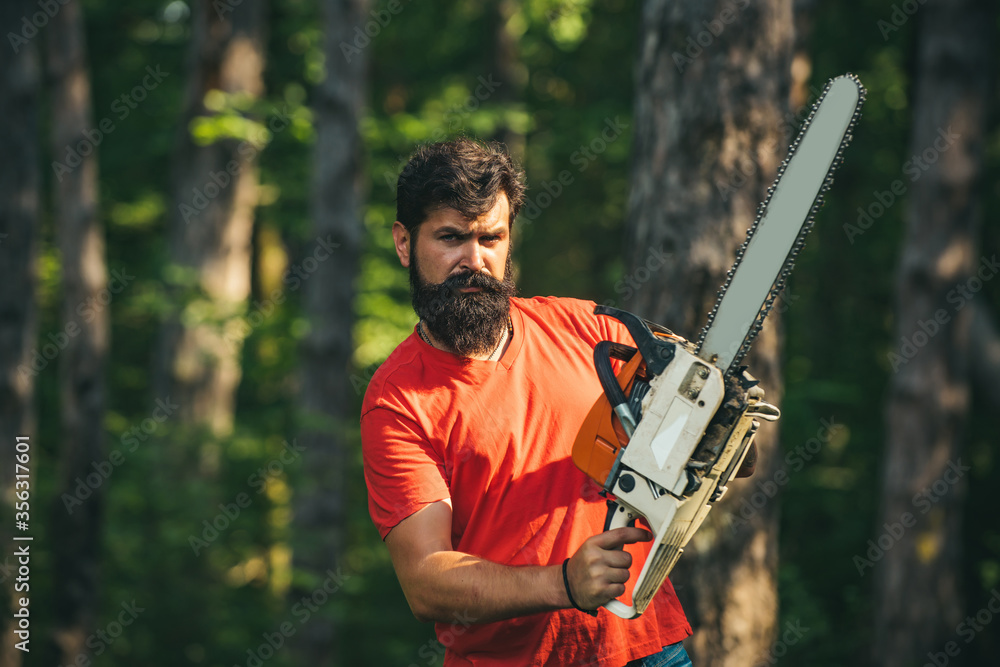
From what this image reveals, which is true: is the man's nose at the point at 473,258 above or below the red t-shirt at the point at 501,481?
above

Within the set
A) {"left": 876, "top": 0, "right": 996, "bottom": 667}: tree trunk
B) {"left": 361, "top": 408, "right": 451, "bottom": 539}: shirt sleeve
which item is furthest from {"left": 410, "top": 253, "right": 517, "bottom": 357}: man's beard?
{"left": 876, "top": 0, "right": 996, "bottom": 667}: tree trunk

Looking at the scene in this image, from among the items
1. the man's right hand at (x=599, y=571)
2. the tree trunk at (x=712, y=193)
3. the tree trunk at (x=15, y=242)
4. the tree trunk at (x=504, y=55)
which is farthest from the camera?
the tree trunk at (x=504, y=55)

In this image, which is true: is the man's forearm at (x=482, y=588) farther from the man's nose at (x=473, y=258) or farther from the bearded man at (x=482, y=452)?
the man's nose at (x=473, y=258)

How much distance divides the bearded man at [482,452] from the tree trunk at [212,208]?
7.54m

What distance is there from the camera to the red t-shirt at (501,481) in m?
2.19

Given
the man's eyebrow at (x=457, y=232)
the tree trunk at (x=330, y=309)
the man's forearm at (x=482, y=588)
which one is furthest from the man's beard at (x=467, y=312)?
the tree trunk at (x=330, y=309)

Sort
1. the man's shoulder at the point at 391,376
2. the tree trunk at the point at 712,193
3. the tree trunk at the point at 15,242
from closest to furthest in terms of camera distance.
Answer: the man's shoulder at the point at 391,376, the tree trunk at the point at 712,193, the tree trunk at the point at 15,242

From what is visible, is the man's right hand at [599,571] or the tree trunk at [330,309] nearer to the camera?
the man's right hand at [599,571]

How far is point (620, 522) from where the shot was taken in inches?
77.8

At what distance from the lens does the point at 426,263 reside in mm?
2377

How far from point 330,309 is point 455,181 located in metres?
4.94

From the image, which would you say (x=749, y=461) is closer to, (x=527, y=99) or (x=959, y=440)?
(x=959, y=440)

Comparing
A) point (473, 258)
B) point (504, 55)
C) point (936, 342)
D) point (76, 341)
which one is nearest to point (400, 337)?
point (76, 341)

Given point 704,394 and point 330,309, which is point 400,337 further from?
point 704,394
